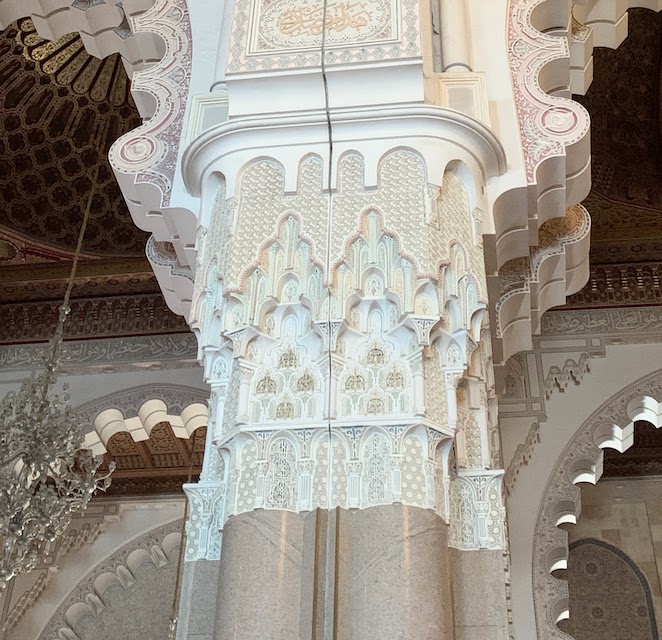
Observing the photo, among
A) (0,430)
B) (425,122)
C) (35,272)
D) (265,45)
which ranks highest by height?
(35,272)

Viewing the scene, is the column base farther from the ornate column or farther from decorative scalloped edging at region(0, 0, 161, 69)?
decorative scalloped edging at region(0, 0, 161, 69)

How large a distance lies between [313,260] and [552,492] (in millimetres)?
2384

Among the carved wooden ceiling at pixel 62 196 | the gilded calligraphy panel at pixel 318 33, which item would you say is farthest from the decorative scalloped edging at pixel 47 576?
the gilded calligraphy panel at pixel 318 33

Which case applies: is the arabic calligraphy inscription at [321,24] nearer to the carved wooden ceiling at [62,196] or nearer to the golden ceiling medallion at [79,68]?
the carved wooden ceiling at [62,196]

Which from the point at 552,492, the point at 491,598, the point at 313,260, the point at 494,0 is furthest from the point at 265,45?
the point at 552,492

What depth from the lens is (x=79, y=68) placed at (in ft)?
17.3

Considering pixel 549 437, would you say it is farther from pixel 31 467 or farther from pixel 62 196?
pixel 62 196

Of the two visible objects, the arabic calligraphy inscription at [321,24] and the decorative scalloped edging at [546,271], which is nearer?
the arabic calligraphy inscription at [321,24]

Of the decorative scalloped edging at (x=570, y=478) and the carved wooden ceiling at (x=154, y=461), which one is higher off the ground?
the carved wooden ceiling at (x=154, y=461)

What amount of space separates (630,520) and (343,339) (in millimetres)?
4239

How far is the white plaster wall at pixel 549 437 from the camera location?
3490mm

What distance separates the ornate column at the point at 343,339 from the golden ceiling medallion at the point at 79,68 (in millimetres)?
3483

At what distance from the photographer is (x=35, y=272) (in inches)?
207

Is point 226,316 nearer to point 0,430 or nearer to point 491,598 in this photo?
point 491,598
